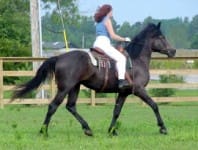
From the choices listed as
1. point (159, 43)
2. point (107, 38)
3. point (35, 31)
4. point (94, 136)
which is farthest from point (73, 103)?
point (35, 31)

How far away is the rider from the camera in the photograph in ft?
36.2

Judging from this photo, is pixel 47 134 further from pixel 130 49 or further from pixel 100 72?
pixel 130 49

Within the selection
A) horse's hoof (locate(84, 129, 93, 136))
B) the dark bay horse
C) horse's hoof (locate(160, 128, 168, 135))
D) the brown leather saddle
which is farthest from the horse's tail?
horse's hoof (locate(160, 128, 168, 135))

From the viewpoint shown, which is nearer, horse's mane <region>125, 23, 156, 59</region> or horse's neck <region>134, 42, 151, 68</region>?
horse's neck <region>134, 42, 151, 68</region>

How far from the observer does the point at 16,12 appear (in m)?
40.1

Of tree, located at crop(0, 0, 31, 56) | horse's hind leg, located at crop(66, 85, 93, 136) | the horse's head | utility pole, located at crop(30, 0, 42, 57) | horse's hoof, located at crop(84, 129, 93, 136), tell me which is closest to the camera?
horse's hoof, located at crop(84, 129, 93, 136)

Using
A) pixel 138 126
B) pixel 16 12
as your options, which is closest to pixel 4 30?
pixel 16 12

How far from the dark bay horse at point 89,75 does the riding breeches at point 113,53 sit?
141 mm

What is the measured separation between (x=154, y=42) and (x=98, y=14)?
4.79 ft

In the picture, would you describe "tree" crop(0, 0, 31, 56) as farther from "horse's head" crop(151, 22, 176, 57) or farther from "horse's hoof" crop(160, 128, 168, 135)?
"horse's hoof" crop(160, 128, 168, 135)

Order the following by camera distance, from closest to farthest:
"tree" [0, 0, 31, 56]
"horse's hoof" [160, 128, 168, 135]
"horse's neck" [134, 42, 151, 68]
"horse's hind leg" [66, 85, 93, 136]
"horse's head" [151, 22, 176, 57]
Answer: "horse's hoof" [160, 128, 168, 135]
"horse's hind leg" [66, 85, 93, 136]
"horse's neck" [134, 42, 151, 68]
"horse's head" [151, 22, 176, 57]
"tree" [0, 0, 31, 56]

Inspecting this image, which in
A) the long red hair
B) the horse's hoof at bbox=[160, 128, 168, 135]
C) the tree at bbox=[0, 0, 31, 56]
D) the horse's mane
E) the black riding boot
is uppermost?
the long red hair

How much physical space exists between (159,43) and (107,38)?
133 cm

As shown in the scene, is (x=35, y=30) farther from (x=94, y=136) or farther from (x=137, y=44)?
(x=94, y=136)
